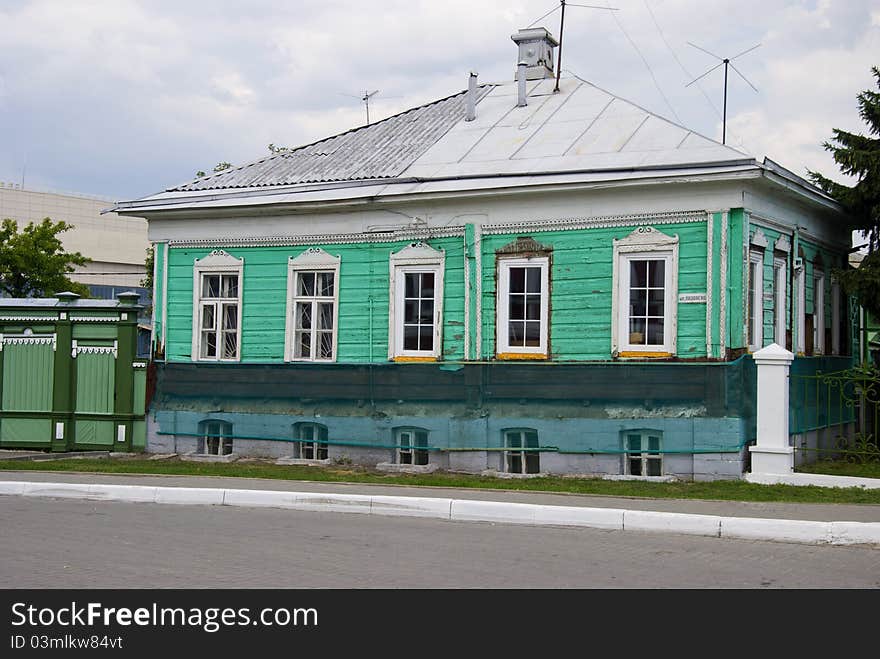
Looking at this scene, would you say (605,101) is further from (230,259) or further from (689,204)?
(230,259)

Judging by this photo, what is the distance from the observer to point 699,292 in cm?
1620

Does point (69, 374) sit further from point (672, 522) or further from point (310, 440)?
point (672, 522)

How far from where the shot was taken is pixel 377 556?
986 centimetres

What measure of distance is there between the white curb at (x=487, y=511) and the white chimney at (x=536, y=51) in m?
10.8

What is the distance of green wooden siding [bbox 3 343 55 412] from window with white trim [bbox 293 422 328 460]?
4551 mm

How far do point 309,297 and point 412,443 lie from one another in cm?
314

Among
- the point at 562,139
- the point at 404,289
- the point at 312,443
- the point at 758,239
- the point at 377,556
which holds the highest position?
the point at 562,139

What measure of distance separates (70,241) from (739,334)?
73.9m

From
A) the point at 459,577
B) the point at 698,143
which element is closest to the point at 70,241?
the point at 698,143

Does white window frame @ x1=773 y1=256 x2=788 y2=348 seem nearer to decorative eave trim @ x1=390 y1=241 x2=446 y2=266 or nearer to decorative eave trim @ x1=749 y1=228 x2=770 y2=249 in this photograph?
decorative eave trim @ x1=749 y1=228 x2=770 y2=249

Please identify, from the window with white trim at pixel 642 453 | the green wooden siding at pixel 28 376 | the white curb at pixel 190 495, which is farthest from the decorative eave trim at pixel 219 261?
the window with white trim at pixel 642 453

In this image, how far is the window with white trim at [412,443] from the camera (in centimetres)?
1842

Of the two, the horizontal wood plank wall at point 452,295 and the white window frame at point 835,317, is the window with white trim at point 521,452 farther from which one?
the white window frame at point 835,317

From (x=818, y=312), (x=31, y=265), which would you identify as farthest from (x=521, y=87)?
(x=31, y=265)
